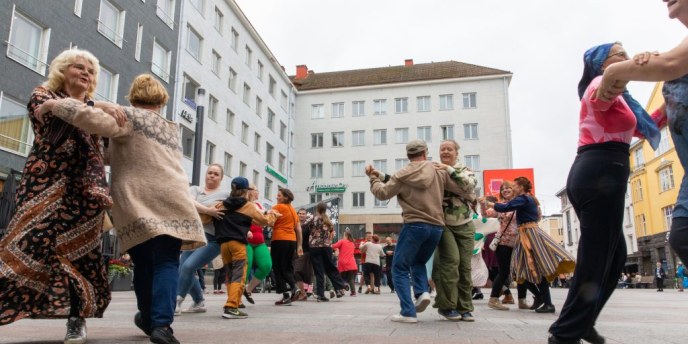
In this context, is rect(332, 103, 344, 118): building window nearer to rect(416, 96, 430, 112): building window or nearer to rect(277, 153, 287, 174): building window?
rect(277, 153, 287, 174): building window

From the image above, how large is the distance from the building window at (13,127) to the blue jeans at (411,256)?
1629 cm

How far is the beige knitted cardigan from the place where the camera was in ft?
11.2

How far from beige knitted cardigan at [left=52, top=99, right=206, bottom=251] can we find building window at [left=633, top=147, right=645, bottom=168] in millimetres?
58672

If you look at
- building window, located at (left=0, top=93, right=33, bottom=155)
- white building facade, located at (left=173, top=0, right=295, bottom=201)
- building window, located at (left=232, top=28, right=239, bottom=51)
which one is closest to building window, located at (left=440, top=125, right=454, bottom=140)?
white building facade, located at (left=173, top=0, right=295, bottom=201)

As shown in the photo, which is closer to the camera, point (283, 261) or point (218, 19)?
point (283, 261)

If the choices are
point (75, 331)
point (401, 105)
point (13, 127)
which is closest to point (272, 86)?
point (401, 105)

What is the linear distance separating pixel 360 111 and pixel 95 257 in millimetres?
46246

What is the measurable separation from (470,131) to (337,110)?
12.6 meters

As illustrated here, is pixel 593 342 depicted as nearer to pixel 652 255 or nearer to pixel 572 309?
pixel 572 309

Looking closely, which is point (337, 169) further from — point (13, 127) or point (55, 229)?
point (55, 229)

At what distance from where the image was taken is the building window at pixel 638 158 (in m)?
53.8

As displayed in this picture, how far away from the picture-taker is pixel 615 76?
2475mm

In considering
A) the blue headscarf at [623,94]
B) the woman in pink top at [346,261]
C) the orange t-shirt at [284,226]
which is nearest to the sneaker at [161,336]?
the blue headscarf at [623,94]

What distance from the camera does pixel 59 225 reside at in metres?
3.36
